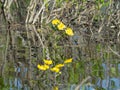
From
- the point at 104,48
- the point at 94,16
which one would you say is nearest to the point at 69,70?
the point at 104,48

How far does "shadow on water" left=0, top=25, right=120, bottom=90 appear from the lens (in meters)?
3.94

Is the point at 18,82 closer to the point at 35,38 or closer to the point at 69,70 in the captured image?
the point at 69,70

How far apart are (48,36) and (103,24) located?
1.32 meters

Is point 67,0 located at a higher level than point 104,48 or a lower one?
higher

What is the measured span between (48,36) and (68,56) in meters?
1.56

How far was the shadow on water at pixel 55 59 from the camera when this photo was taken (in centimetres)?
394

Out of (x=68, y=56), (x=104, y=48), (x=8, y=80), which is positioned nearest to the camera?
(x=8, y=80)

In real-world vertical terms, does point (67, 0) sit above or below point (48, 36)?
above

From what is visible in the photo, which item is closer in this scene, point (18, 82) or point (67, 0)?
point (18, 82)

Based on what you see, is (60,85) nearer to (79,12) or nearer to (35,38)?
(35,38)

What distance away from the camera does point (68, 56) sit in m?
5.27

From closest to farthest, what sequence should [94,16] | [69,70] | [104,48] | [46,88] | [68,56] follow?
[46,88], [69,70], [68,56], [104,48], [94,16]

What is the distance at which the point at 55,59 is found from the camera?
4.97 m

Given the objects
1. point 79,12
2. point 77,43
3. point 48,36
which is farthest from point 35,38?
point 79,12
